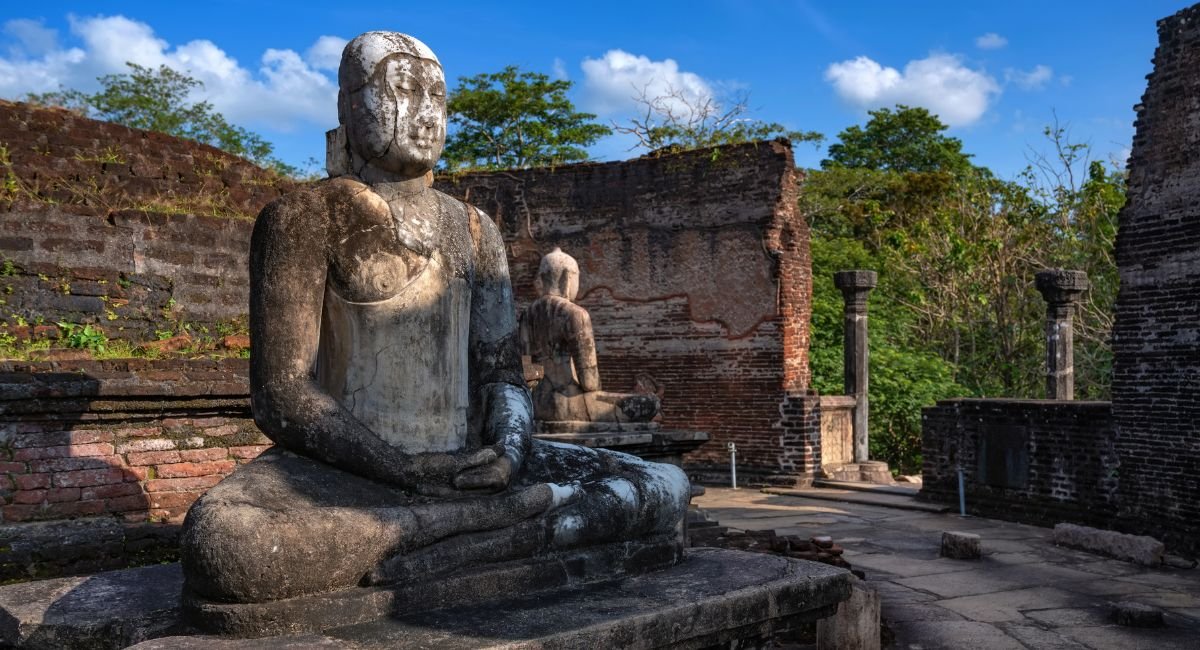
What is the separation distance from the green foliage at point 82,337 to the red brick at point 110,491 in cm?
187

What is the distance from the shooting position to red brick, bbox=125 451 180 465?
5805 millimetres

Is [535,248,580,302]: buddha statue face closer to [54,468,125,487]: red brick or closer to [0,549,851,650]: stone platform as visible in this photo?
[54,468,125,487]: red brick

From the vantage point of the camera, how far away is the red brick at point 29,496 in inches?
214

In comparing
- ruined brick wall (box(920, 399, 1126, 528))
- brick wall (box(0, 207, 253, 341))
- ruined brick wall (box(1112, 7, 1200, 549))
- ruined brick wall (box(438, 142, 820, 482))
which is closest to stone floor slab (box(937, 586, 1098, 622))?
ruined brick wall (box(1112, 7, 1200, 549))

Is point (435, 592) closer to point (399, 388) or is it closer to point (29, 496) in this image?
point (399, 388)

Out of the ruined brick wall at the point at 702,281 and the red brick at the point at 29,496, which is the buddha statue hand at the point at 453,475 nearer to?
the red brick at the point at 29,496

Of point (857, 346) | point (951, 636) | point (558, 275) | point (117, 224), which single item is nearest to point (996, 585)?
point (951, 636)

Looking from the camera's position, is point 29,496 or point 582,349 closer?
point 29,496

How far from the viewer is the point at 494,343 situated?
3793 mm

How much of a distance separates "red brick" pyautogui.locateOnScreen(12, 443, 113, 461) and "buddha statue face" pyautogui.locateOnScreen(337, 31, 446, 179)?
9.97ft

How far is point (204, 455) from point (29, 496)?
0.91 metres

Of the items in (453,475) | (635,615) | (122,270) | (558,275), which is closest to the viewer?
(635,615)

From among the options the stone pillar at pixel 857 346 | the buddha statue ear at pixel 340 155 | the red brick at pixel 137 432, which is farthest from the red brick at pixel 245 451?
the stone pillar at pixel 857 346

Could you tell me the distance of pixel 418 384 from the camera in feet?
11.4
